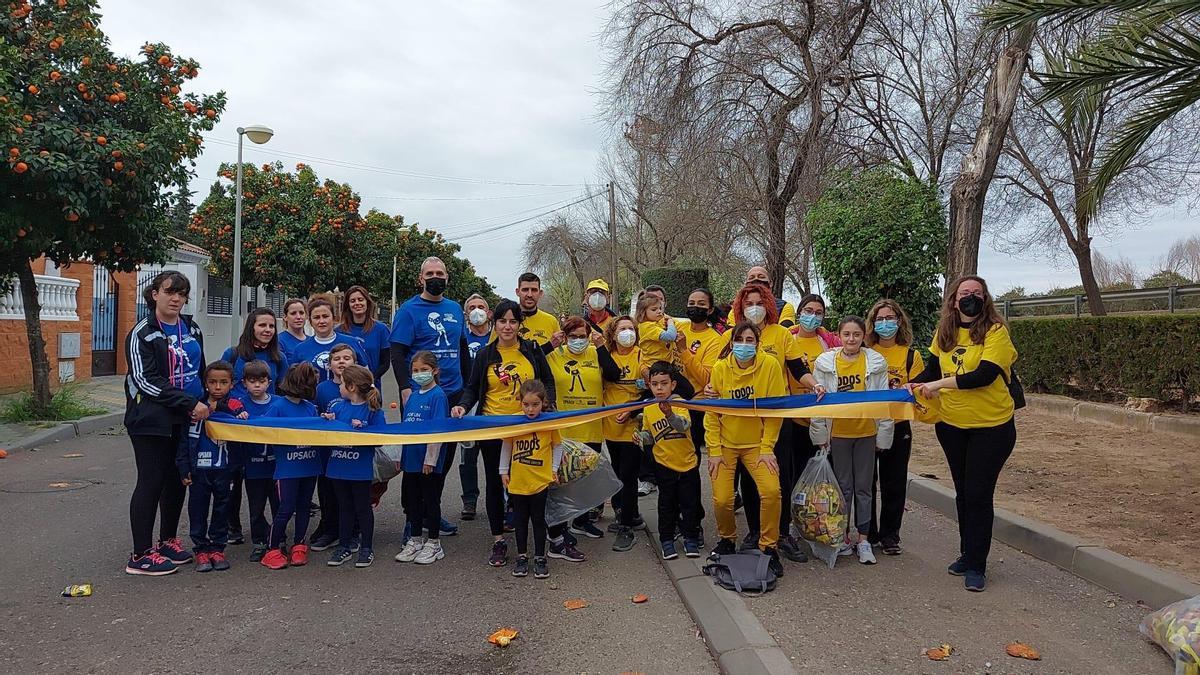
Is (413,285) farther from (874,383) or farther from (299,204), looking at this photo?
(874,383)

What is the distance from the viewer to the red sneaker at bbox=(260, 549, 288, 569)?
215 inches

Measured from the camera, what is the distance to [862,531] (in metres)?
5.62

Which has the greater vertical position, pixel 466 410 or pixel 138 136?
pixel 138 136

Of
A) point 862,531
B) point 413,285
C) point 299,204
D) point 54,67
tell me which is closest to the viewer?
point 862,531

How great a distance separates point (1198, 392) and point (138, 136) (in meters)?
13.2

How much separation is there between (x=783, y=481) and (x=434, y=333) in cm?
292

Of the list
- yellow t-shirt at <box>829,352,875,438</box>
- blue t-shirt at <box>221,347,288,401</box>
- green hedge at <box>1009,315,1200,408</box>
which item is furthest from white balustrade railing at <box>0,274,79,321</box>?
green hedge at <box>1009,315,1200,408</box>

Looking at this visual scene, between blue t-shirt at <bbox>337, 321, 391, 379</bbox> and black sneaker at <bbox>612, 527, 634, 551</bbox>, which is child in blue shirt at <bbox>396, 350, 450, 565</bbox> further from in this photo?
black sneaker at <bbox>612, 527, 634, 551</bbox>

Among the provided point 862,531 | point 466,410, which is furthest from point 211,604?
point 862,531

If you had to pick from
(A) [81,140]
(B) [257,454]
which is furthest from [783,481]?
(A) [81,140]

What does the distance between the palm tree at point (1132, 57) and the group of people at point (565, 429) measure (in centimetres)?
238

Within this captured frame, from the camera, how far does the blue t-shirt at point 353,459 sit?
220 inches

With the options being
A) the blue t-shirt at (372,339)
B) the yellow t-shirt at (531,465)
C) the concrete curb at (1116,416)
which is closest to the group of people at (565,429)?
the yellow t-shirt at (531,465)

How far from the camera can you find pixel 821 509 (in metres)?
5.37
